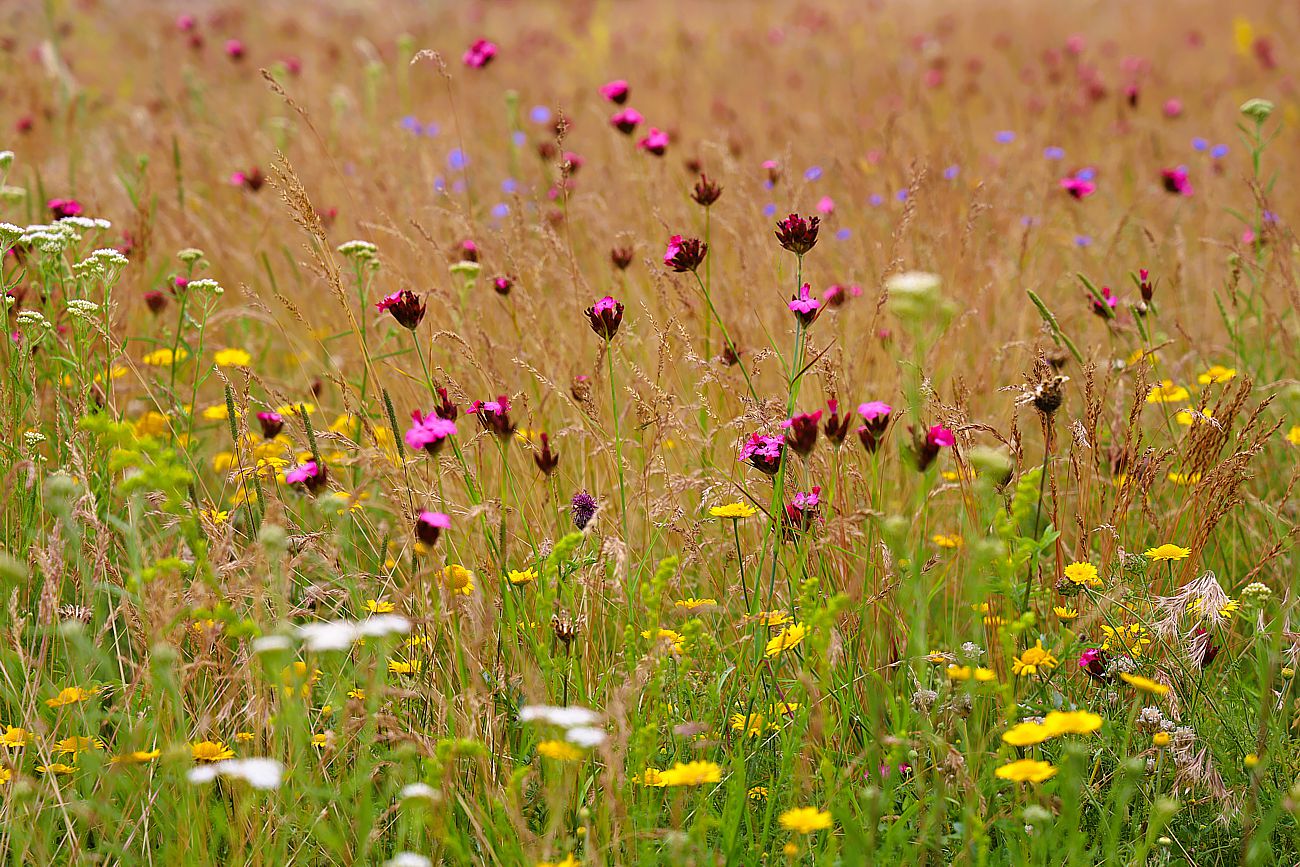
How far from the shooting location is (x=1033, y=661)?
1.54m

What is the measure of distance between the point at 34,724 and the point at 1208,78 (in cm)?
649

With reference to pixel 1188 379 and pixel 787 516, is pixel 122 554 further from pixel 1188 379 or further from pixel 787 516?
pixel 1188 379

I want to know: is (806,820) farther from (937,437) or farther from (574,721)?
(937,437)

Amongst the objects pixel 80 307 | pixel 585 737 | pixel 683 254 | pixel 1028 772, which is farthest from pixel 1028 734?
pixel 80 307

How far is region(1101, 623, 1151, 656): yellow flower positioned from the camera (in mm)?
1728

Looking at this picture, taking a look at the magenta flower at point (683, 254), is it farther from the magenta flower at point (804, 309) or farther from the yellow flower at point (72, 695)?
the yellow flower at point (72, 695)

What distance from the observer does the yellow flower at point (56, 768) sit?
1.44 meters

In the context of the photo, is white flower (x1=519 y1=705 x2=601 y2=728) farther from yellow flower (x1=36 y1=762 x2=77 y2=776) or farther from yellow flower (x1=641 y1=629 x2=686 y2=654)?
yellow flower (x1=36 y1=762 x2=77 y2=776)

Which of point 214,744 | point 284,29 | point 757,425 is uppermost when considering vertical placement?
point 284,29

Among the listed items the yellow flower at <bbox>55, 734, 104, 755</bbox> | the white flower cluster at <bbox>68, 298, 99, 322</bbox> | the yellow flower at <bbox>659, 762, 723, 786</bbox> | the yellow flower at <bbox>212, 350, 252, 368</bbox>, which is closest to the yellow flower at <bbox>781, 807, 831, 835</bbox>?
the yellow flower at <bbox>659, 762, 723, 786</bbox>

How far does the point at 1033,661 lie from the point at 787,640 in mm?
333

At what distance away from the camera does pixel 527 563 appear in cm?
198

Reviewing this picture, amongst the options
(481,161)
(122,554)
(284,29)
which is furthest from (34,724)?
(284,29)

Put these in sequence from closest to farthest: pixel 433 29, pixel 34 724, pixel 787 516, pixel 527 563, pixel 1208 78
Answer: pixel 34 724 → pixel 787 516 → pixel 527 563 → pixel 1208 78 → pixel 433 29
